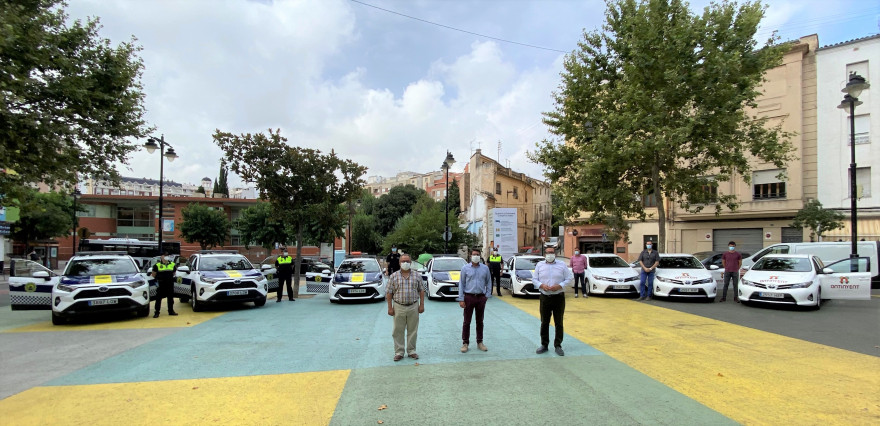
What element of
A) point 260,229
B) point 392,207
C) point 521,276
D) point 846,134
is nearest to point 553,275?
point 521,276

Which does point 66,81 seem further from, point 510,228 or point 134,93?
point 510,228

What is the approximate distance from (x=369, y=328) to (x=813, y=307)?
439 inches

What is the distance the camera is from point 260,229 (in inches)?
1565

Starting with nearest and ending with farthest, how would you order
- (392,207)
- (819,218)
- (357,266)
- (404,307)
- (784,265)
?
(404,307), (784,265), (357,266), (819,218), (392,207)

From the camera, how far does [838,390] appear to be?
5004mm

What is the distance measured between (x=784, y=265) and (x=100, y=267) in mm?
17367

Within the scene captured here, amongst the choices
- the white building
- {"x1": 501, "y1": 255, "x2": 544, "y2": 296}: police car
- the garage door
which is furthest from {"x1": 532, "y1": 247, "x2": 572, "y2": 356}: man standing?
the white building

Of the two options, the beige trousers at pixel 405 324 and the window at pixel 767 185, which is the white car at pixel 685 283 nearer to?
the beige trousers at pixel 405 324

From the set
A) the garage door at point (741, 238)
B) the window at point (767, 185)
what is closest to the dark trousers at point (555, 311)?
the garage door at point (741, 238)

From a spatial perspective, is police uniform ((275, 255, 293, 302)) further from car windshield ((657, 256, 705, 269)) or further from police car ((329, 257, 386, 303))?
car windshield ((657, 256, 705, 269))

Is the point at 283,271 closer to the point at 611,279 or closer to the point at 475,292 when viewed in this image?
the point at 475,292

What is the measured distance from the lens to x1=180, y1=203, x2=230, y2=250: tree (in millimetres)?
42594

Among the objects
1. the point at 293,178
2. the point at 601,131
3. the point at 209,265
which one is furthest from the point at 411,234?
the point at 209,265

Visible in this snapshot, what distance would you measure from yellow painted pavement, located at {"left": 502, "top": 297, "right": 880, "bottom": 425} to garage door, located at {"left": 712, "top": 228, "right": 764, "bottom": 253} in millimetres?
19669
